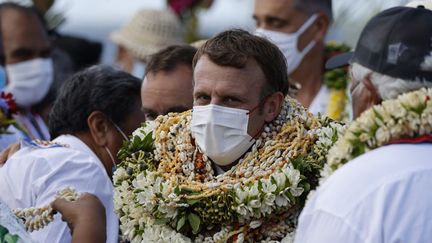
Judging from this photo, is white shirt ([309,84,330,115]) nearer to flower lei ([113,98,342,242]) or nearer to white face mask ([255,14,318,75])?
white face mask ([255,14,318,75])

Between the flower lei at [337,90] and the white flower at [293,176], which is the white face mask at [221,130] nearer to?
the white flower at [293,176]

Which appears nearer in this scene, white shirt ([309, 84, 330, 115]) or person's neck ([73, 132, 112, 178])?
person's neck ([73, 132, 112, 178])

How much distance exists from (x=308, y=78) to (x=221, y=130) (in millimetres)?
3314

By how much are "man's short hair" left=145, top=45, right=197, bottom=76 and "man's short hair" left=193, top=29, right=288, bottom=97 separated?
3.19 feet

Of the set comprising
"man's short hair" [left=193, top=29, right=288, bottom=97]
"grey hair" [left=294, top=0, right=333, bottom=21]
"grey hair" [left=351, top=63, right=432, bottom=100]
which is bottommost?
"grey hair" [left=294, top=0, right=333, bottom=21]

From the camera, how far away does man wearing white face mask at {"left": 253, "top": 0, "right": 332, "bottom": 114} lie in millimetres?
7355

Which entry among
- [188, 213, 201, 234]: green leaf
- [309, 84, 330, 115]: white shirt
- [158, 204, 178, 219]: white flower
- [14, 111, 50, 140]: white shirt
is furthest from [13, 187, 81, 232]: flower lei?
[309, 84, 330, 115]: white shirt

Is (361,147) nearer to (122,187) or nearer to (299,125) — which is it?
(299,125)

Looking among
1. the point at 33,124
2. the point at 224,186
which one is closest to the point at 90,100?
the point at 224,186

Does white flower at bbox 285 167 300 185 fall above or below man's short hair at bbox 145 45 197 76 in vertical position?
above

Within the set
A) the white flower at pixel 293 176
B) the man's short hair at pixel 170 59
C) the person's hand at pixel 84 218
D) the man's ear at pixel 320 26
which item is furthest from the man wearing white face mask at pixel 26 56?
the white flower at pixel 293 176

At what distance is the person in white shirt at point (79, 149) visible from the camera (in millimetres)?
4809

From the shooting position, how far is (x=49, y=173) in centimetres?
481

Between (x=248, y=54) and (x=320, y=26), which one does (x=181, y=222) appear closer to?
(x=248, y=54)
